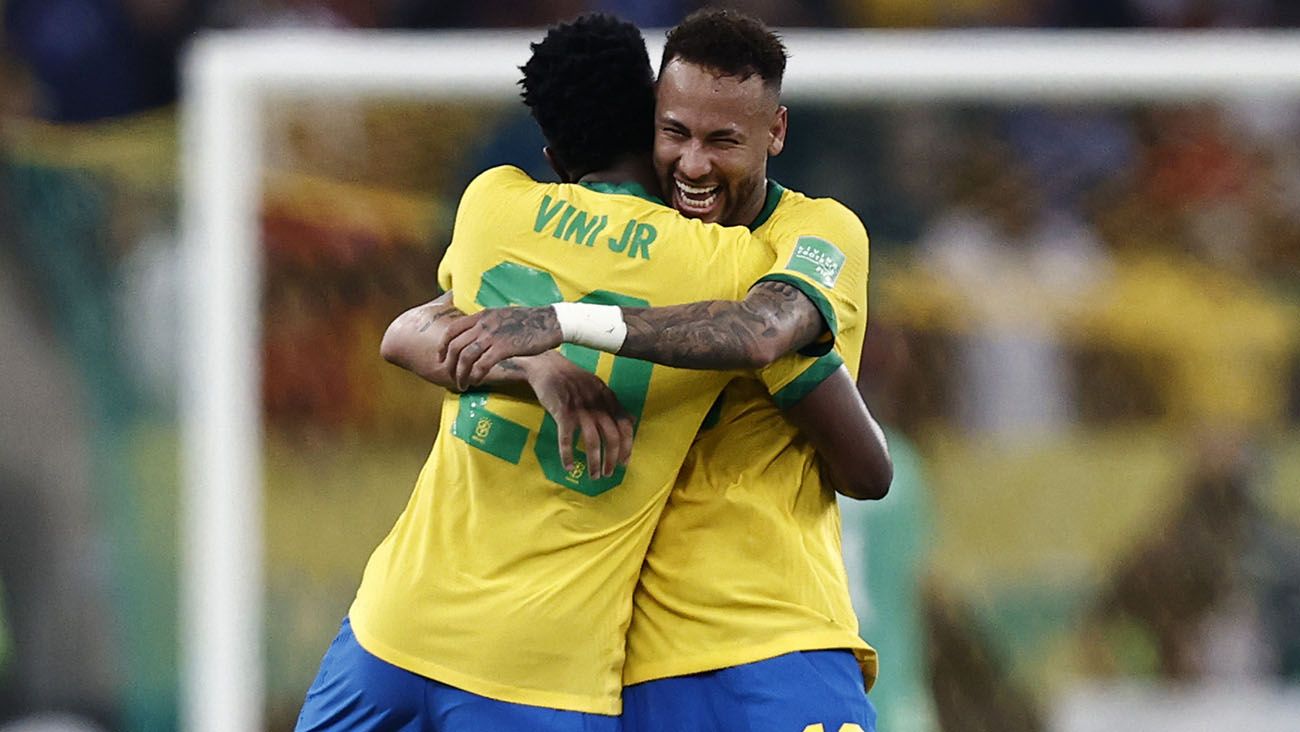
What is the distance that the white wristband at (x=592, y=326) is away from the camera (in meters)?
2.69

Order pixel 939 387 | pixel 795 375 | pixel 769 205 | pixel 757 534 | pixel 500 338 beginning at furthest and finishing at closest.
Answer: pixel 939 387, pixel 769 205, pixel 757 534, pixel 795 375, pixel 500 338

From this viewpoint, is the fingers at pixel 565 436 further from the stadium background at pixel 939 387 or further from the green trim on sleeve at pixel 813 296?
the stadium background at pixel 939 387

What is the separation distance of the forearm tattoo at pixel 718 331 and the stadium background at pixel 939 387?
9.59 ft

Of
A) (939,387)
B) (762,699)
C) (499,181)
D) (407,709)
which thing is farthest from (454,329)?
(939,387)

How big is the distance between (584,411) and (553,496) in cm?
15

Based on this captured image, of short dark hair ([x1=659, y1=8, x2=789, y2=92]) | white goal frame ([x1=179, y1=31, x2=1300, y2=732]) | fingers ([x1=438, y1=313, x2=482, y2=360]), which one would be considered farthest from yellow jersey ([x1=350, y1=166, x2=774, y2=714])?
white goal frame ([x1=179, y1=31, x2=1300, y2=732])

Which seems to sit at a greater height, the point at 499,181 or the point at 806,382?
the point at 499,181

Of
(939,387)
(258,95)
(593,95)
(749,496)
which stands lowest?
(939,387)

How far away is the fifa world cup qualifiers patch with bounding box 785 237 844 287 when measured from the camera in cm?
287

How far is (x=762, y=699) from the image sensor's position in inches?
115

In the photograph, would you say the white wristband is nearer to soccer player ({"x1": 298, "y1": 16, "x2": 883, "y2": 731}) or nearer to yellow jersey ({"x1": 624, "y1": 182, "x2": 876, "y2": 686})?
soccer player ({"x1": 298, "y1": 16, "x2": 883, "y2": 731})

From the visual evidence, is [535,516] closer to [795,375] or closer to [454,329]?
[454,329]

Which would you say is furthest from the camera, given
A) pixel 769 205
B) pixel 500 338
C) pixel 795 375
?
pixel 769 205

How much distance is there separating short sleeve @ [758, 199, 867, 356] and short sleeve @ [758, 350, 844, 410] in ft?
0.05
